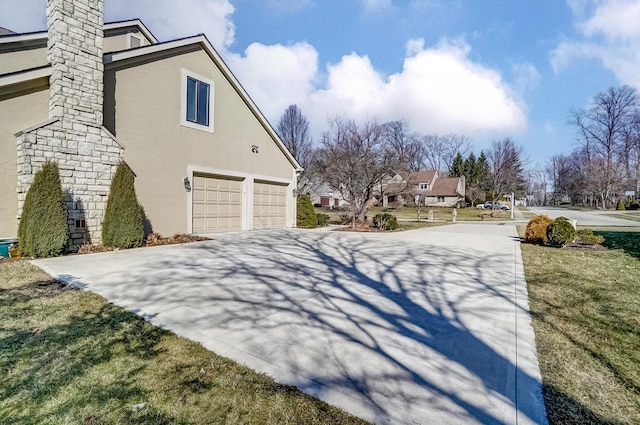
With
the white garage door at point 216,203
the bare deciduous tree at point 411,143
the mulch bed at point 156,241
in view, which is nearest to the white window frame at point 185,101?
the white garage door at point 216,203

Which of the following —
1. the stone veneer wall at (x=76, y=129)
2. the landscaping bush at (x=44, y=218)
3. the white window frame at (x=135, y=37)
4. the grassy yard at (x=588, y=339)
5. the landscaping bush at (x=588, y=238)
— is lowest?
the grassy yard at (x=588, y=339)

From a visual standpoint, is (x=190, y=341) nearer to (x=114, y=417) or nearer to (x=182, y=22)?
(x=114, y=417)

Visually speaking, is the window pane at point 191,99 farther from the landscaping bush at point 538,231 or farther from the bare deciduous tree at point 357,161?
the landscaping bush at point 538,231

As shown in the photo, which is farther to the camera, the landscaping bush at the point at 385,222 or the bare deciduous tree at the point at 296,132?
the bare deciduous tree at the point at 296,132

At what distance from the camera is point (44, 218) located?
6.96m

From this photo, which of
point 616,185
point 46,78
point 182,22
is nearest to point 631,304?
point 46,78

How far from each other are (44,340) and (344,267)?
4861 mm

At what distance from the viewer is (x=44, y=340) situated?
309 cm

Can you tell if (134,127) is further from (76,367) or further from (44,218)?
(76,367)

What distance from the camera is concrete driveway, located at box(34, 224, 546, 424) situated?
2.40 metres

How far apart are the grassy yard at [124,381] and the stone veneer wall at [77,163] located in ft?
16.9

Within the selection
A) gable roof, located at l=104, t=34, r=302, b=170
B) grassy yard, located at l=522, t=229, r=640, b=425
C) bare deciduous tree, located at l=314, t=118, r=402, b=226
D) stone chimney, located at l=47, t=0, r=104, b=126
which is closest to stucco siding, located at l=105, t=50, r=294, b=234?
gable roof, located at l=104, t=34, r=302, b=170

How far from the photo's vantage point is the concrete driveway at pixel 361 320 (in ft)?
7.88

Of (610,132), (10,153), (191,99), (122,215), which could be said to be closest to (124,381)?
(122,215)
